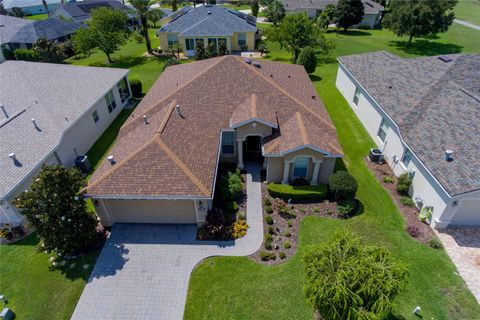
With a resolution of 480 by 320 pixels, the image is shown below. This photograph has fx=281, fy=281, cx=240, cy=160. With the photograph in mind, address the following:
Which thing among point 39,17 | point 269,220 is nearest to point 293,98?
point 269,220

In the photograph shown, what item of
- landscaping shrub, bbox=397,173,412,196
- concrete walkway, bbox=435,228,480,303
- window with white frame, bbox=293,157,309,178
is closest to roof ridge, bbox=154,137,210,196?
window with white frame, bbox=293,157,309,178

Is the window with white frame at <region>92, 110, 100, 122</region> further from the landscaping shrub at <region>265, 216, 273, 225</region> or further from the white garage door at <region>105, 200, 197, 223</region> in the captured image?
the landscaping shrub at <region>265, 216, 273, 225</region>

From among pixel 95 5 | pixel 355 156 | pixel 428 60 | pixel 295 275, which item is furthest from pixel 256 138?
pixel 95 5

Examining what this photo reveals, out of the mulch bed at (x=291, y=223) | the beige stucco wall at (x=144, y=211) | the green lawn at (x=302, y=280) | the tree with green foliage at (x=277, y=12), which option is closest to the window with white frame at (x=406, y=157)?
the green lawn at (x=302, y=280)

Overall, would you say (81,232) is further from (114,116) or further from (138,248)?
(114,116)

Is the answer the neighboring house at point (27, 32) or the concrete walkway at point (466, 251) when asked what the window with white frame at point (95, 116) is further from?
the neighboring house at point (27, 32)

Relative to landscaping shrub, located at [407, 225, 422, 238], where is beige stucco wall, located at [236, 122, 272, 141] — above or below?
above
